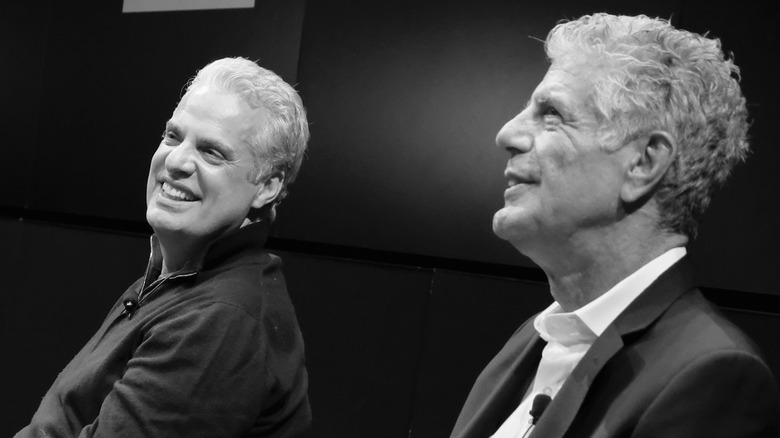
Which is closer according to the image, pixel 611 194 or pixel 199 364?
pixel 611 194

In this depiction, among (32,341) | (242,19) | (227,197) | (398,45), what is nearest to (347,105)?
(398,45)

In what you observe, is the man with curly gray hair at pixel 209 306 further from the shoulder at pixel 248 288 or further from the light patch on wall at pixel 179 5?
the light patch on wall at pixel 179 5

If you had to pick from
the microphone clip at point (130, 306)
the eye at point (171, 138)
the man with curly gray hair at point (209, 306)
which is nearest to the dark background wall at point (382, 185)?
the man with curly gray hair at point (209, 306)

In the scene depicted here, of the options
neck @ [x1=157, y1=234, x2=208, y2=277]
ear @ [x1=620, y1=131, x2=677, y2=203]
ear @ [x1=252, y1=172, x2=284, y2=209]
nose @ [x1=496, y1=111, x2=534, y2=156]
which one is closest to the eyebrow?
ear @ [x1=252, y1=172, x2=284, y2=209]

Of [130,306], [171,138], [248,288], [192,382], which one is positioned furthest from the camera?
[171,138]

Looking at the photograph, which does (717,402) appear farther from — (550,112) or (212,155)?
(212,155)

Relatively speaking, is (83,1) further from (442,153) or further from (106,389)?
(106,389)

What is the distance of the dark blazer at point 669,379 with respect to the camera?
1.26m

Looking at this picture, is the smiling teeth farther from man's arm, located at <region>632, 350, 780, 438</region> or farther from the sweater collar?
man's arm, located at <region>632, 350, 780, 438</region>

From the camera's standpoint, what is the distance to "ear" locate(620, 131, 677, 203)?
1.49 meters

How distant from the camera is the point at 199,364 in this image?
1858 millimetres

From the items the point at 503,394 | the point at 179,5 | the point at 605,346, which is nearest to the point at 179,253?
the point at 503,394

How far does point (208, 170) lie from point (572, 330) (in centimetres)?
95

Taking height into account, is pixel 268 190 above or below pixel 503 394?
above
